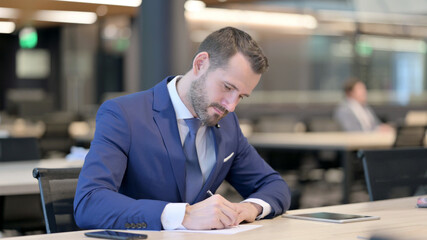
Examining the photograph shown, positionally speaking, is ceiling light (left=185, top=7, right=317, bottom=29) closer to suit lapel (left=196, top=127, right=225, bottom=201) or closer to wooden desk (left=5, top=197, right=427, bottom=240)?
suit lapel (left=196, top=127, right=225, bottom=201)

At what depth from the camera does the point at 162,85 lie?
2.60 m

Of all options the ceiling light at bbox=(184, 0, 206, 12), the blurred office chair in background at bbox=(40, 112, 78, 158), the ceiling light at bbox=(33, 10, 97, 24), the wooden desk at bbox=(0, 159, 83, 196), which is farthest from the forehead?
the ceiling light at bbox=(33, 10, 97, 24)

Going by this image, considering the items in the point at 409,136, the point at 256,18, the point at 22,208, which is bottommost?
the point at 22,208

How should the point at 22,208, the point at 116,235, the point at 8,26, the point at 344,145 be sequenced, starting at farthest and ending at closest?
the point at 8,26
the point at 344,145
the point at 22,208
the point at 116,235

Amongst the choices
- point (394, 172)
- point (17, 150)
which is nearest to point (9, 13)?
point (17, 150)

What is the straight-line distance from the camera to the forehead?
235 centimetres

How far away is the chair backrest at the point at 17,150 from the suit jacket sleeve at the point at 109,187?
7.21 ft

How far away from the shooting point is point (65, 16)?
13461 millimetres

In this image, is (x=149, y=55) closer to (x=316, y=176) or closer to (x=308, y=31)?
(x=316, y=176)

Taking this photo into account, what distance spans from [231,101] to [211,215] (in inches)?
17.3

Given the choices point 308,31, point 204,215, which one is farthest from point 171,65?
point 308,31

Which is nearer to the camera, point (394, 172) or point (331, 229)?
point (331, 229)

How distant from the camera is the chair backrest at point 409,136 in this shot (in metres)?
6.39

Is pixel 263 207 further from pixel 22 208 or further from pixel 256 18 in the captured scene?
pixel 256 18
